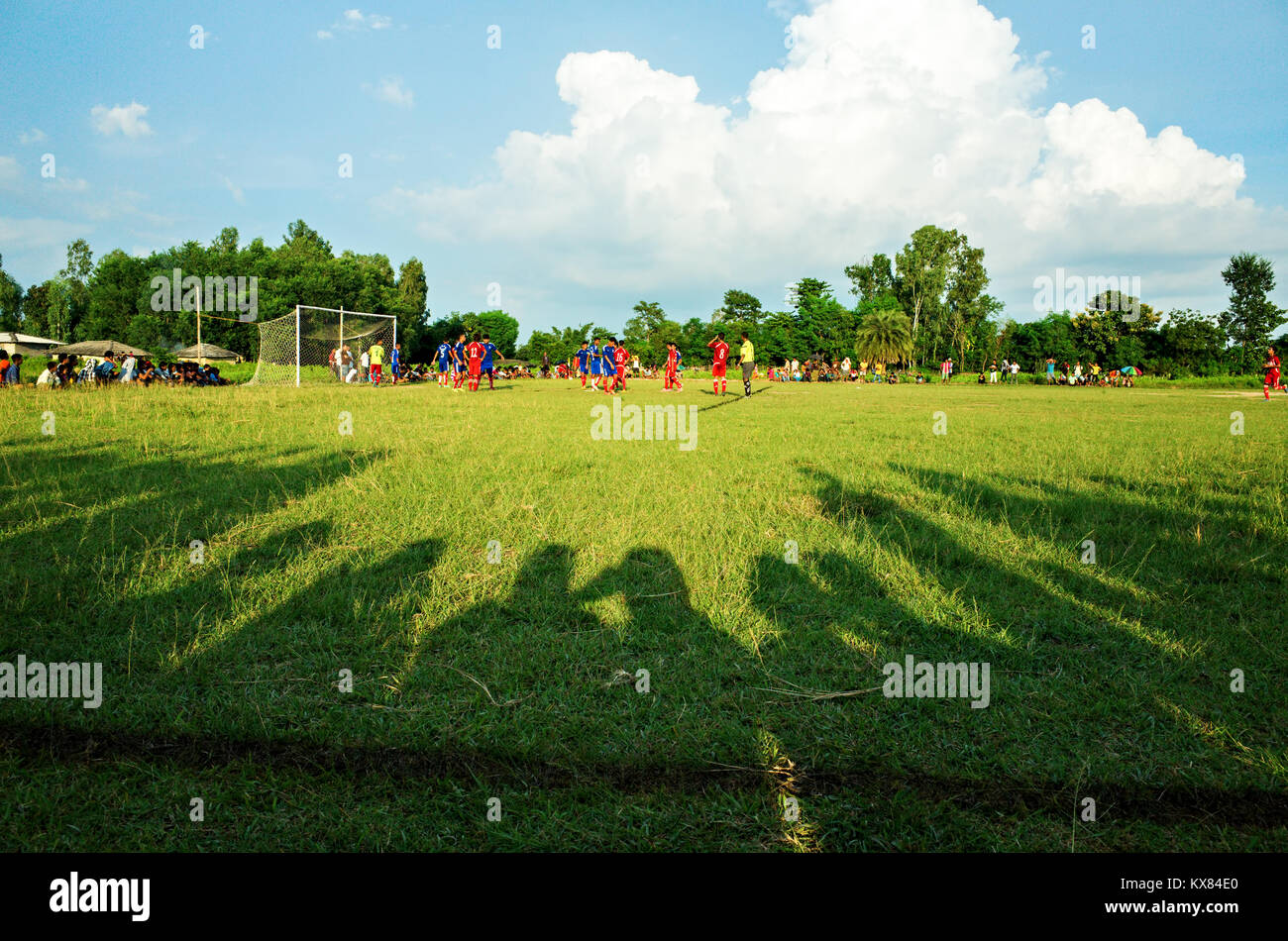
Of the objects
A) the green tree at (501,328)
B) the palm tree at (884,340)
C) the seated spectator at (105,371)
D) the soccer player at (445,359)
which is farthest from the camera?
the green tree at (501,328)

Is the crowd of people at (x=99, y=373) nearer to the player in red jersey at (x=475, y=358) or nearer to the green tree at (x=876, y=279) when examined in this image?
the player in red jersey at (x=475, y=358)

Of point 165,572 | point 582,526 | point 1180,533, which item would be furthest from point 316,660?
point 1180,533

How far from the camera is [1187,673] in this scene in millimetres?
3934

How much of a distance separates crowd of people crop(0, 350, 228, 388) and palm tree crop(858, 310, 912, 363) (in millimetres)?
63945

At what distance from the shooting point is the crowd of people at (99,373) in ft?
74.9

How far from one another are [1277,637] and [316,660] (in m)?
5.88

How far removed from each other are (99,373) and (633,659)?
3143cm

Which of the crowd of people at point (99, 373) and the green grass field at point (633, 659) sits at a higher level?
the crowd of people at point (99, 373)

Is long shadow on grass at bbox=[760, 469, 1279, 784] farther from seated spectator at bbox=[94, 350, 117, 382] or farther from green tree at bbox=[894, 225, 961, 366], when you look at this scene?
green tree at bbox=[894, 225, 961, 366]

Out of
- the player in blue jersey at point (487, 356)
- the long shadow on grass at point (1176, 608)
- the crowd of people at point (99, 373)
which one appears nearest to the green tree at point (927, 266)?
the player in blue jersey at point (487, 356)

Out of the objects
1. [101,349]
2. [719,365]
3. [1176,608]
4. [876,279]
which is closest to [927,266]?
[876,279]

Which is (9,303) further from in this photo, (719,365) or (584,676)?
(584,676)

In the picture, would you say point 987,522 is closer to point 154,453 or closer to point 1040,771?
point 1040,771

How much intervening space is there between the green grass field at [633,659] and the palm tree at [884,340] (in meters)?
71.1
